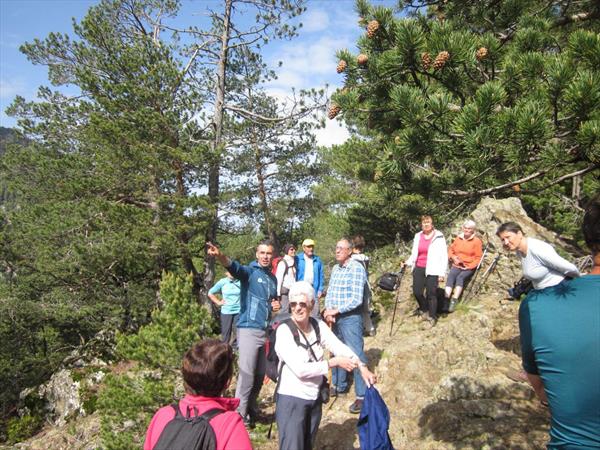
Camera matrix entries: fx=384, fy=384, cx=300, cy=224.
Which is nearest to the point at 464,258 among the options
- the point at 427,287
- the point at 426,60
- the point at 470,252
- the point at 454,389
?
the point at 470,252

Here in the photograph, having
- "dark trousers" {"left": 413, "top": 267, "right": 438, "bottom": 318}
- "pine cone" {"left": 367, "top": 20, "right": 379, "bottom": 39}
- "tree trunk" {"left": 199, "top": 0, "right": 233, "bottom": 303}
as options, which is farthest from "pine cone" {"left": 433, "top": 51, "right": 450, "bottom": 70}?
"tree trunk" {"left": 199, "top": 0, "right": 233, "bottom": 303}

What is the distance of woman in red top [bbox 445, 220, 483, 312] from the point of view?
5.61 m

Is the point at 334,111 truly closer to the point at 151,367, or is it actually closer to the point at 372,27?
the point at 372,27

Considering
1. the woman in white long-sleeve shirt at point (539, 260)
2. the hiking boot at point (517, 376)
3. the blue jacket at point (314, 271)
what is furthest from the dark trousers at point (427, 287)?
the woman in white long-sleeve shirt at point (539, 260)

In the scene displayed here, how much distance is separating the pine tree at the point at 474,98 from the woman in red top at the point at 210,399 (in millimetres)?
1371

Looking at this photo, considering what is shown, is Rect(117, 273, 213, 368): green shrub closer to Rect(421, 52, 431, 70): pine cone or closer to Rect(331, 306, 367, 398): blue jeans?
Rect(331, 306, 367, 398): blue jeans

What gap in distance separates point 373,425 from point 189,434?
52.9 inches

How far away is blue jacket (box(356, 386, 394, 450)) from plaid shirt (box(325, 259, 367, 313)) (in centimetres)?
137

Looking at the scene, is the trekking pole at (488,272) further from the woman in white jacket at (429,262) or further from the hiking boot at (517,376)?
the hiking boot at (517,376)

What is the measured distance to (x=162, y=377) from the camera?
473 cm

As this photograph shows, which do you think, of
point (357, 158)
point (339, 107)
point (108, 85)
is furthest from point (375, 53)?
point (108, 85)

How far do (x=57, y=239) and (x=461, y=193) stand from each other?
36.1 feet

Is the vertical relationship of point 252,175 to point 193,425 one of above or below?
above

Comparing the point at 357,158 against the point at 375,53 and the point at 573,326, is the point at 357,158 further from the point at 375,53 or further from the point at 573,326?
the point at 573,326
